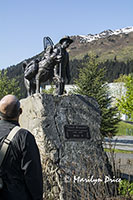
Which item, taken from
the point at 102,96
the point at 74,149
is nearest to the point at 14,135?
the point at 74,149

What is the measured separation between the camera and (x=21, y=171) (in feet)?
8.45

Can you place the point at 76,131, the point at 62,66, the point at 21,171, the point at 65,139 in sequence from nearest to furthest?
the point at 21,171
the point at 65,139
the point at 76,131
the point at 62,66

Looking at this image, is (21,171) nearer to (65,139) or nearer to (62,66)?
(65,139)

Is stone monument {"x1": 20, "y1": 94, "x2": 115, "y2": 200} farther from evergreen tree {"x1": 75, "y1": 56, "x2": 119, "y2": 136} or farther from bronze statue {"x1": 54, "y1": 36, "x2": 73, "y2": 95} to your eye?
evergreen tree {"x1": 75, "y1": 56, "x2": 119, "y2": 136}

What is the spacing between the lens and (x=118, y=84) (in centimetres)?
4106

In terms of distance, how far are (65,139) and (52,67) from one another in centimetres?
198

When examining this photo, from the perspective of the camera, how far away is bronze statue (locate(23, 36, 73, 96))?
6801 millimetres

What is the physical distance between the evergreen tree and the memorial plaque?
1088 centimetres

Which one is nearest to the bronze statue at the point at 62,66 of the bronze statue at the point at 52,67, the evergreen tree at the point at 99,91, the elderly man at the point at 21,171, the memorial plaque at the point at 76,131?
the bronze statue at the point at 52,67

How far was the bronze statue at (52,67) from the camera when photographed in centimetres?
680

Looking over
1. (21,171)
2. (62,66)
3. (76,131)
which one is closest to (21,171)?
(21,171)

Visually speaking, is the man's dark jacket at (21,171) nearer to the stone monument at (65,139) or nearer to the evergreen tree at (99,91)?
the stone monument at (65,139)

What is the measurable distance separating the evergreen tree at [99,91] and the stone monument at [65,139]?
Answer: 1075 cm

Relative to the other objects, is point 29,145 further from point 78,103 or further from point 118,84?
point 118,84
